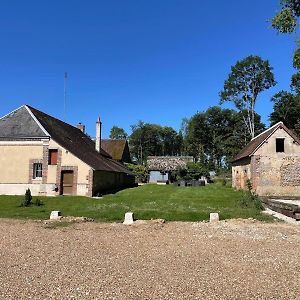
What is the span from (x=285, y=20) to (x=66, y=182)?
1863cm

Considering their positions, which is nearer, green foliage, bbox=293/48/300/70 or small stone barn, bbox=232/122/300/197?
green foliage, bbox=293/48/300/70

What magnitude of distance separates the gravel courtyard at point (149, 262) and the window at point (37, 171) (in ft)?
45.3

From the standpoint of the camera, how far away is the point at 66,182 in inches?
1041

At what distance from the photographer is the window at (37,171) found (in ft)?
87.5

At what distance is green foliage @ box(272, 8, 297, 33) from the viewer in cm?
1302

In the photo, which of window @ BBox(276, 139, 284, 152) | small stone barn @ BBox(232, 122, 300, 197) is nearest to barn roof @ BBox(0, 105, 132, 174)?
small stone barn @ BBox(232, 122, 300, 197)

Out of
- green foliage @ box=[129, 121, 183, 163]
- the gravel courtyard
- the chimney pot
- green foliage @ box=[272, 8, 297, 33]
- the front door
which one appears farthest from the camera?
green foliage @ box=[129, 121, 183, 163]

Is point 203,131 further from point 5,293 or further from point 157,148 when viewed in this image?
point 5,293

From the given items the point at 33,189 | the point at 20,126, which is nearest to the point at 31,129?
the point at 20,126

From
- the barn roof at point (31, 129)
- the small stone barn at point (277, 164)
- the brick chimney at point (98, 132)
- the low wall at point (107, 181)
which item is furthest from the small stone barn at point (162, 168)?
the small stone barn at point (277, 164)

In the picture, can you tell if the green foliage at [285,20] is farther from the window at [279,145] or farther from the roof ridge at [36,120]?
the roof ridge at [36,120]

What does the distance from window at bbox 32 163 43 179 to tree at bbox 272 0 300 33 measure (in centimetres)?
1930

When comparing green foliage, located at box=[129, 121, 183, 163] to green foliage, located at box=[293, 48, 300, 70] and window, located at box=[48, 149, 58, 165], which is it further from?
green foliage, located at box=[293, 48, 300, 70]

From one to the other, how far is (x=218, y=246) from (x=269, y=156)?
1958 centimetres
